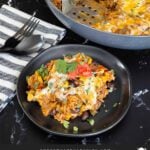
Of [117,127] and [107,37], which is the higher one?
[107,37]

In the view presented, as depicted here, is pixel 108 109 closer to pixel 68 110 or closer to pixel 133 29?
pixel 68 110

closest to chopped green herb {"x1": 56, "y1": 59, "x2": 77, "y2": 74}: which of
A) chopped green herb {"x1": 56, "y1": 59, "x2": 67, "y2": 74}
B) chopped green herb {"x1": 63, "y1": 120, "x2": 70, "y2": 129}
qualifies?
chopped green herb {"x1": 56, "y1": 59, "x2": 67, "y2": 74}

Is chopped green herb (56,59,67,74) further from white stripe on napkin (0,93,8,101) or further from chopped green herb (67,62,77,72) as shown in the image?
white stripe on napkin (0,93,8,101)

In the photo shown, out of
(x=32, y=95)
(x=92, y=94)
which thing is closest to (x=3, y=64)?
(x=32, y=95)

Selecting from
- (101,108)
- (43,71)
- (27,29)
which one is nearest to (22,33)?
(27,29)

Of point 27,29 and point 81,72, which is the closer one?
point 81,72

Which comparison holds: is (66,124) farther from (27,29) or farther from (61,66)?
(27,29)
